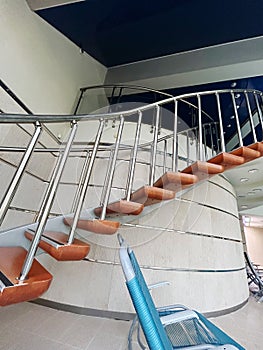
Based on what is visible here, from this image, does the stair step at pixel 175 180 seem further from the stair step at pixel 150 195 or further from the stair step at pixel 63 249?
the stair step at pixel 63 249

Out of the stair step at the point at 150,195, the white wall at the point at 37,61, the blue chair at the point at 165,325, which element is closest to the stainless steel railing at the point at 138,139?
the stair step at the point at 150,195

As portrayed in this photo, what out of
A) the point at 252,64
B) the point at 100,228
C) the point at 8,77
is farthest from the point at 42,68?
the point at 252,64

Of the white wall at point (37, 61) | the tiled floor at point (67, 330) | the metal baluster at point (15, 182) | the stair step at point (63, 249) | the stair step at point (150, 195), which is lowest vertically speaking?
the tiled floor at point (67, 330)

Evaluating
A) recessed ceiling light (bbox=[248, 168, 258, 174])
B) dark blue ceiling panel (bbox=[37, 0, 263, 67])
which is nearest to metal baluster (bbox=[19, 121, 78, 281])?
recessed ceiling light (bbox=[248, 168, 258, 174])

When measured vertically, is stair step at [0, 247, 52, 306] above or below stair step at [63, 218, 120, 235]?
below

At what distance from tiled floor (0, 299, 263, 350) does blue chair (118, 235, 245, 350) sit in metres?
0.65

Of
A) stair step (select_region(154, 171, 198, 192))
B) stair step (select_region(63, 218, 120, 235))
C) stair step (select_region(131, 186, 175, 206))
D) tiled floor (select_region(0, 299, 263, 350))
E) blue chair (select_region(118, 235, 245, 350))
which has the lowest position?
tiled floor (select_region(0, 299, 263, 350))

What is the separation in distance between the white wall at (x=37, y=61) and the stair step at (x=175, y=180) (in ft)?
8.18

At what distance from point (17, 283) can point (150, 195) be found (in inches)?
43.4

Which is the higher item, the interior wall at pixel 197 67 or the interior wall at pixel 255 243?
the interior wall at pixel 197 67

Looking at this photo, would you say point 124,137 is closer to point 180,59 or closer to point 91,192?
point 91,192

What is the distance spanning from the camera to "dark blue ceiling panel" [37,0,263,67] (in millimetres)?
3324

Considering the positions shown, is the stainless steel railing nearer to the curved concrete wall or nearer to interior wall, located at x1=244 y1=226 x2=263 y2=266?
the curved concrete wall

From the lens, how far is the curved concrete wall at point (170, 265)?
2371 mm
